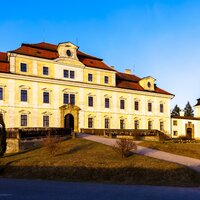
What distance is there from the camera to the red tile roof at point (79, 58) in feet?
119

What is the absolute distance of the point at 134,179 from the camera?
49.3ft

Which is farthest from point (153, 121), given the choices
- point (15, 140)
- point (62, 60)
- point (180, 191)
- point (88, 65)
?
point (180, 191)

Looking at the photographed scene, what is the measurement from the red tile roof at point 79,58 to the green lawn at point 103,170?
745 inches

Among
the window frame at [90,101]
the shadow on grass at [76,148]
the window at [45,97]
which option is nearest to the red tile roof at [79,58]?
the window frame at [90,101]

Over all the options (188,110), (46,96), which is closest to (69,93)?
(46,96)

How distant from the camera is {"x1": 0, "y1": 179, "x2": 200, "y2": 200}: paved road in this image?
33.8 ft

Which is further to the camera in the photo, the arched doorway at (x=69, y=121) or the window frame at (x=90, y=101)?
the window frame at (x=90, y=101)

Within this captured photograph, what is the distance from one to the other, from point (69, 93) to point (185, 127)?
922 inches

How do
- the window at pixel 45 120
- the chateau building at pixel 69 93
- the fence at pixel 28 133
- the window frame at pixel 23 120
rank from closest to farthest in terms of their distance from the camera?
the fence at pixel 28 133, the chateau building at pixel 69 93, the window frame at pixel 23 120, the window at pixel 45 120

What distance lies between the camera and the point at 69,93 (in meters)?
38.8

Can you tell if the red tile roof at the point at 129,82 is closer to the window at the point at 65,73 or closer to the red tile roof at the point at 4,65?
the window at the point at 65,73

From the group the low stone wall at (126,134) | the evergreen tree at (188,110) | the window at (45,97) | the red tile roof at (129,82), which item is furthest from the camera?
the evergreen tree at (188,110)

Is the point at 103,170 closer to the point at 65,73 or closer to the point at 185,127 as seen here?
the point at 65,73

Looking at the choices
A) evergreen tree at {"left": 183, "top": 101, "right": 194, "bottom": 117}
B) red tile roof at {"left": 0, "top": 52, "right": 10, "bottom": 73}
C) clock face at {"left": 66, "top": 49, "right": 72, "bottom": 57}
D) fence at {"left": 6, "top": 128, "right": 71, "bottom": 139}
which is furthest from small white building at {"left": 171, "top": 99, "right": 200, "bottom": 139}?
evergreen tree at {"left": 183, "top": 101, "right": 194, "bottom": 117}
